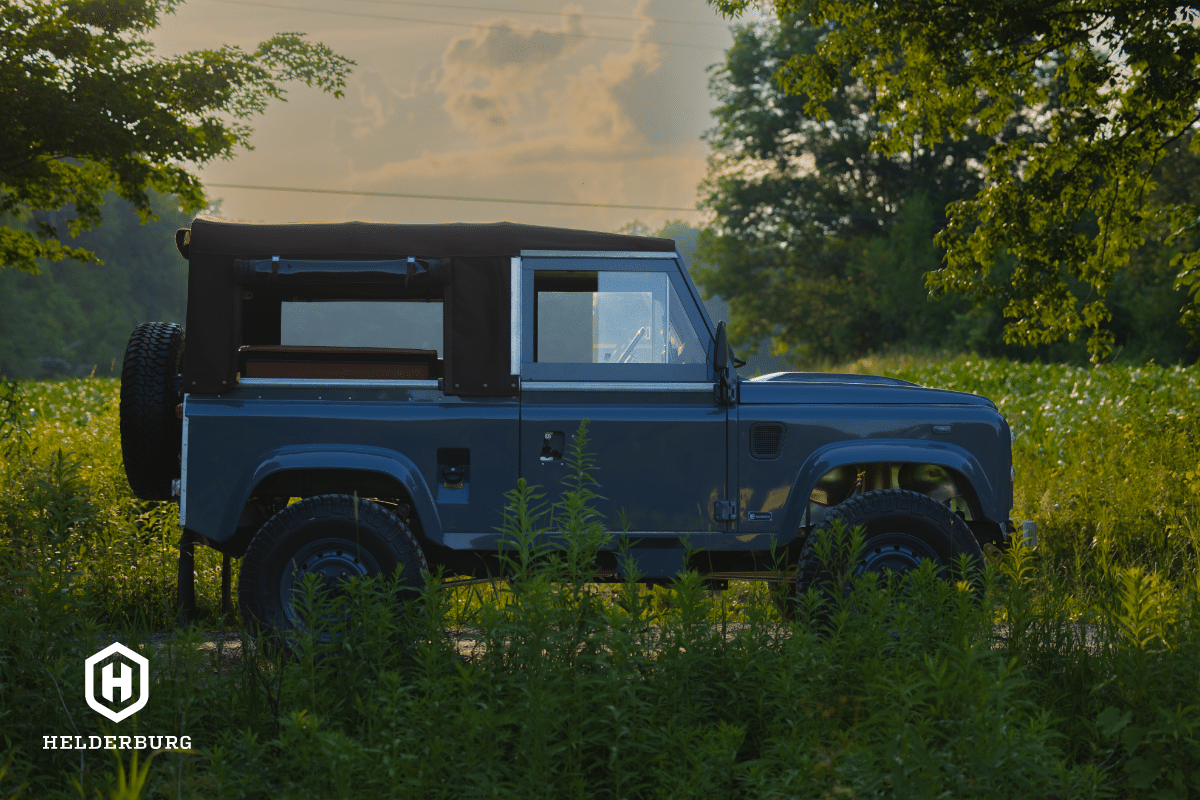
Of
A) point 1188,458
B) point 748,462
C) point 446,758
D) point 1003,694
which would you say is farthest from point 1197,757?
point 1188,458

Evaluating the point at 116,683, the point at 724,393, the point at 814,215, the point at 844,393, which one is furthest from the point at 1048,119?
the point at 814,215

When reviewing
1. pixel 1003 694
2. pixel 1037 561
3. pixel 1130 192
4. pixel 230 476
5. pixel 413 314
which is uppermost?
pixel 1130 192

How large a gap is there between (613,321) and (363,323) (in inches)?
66.9

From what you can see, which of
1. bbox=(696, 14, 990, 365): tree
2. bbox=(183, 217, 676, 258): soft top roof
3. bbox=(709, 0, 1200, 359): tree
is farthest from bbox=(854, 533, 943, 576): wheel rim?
bbox=(696, 14, 990, 365): tree

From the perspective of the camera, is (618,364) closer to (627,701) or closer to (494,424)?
(494,424)

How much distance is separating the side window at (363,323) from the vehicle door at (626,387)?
32.5 inches

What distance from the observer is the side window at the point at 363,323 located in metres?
5.41

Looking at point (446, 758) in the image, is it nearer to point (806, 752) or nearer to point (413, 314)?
point (806, 752)

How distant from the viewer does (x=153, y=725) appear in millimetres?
3561

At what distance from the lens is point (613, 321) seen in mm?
5023

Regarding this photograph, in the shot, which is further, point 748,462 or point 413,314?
point 413,314

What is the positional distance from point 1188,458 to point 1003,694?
8.05m

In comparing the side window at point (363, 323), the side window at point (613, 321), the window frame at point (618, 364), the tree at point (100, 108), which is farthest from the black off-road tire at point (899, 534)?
the tree at point (100, 108)

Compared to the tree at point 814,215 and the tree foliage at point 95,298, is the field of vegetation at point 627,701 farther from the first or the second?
the tree foliage at point 95,298
